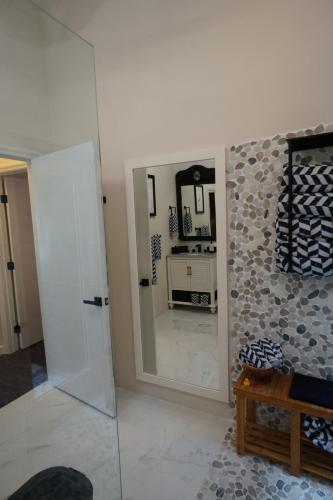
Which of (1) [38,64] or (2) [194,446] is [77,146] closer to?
(1) [38,64]

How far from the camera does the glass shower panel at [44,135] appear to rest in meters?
1.73

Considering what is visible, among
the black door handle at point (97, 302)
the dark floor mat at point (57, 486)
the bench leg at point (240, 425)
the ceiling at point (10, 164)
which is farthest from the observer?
the black door handle at point (97, 302)

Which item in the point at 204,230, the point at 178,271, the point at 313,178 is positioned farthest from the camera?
the point at 178,271

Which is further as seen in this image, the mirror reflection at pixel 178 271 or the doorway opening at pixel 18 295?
the mirror reflection at pixel 178 271

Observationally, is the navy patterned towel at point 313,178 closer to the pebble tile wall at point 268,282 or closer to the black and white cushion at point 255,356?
the pebble tile wall at point 268,282

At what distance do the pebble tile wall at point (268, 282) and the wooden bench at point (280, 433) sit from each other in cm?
13

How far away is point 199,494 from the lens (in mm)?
1518

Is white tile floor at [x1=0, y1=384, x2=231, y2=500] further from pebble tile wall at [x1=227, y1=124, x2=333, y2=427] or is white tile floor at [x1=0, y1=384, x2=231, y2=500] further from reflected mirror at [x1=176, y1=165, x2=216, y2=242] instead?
reflected mirror at [x1=176, y1=165, x2=216, y2=242]

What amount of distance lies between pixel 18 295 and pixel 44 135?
3.73 feet

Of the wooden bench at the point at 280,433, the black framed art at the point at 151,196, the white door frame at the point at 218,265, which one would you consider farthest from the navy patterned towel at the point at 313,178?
the wooden bench at the point at 280,433

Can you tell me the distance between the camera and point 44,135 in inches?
82.7

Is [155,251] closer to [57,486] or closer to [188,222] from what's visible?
[188,222]

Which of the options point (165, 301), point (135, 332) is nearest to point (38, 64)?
point (165, 301)

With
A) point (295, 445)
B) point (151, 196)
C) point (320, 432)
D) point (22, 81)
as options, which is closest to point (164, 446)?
point (295, 445)
